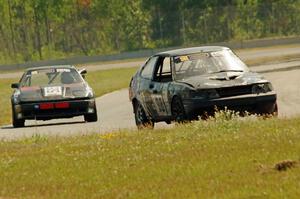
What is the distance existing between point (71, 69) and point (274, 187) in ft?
52.7

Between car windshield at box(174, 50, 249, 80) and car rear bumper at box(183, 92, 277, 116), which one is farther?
car windshield at box(174, 50, 249, 80)

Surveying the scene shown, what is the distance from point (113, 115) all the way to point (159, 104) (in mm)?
8497

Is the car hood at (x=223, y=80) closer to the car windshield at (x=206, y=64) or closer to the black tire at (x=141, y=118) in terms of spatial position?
the car windshield at (x=206, y=64)

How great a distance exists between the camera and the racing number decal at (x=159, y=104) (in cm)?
1668

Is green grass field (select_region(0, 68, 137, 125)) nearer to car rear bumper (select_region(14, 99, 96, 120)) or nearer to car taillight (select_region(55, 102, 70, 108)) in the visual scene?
car rear bumper (select_region(14, 99, 96, 120))

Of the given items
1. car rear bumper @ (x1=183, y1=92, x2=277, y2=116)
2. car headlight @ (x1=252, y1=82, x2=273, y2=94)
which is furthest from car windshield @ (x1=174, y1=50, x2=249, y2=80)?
car rear bumper @ (x1=183, y1=92, x2=277, y2=116)

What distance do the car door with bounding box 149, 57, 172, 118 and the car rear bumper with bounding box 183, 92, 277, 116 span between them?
0.96m

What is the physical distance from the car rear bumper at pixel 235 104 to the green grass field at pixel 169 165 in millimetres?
1563

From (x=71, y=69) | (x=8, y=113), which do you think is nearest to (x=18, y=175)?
(x=71, y=69)

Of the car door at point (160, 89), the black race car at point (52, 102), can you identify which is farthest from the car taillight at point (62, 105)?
the car door at point (160, 89)

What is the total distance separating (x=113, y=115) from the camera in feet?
82.8

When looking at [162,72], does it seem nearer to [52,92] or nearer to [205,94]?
[205,94]

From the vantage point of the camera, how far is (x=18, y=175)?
34.3 feet

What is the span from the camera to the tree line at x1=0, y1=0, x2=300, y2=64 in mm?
81000
